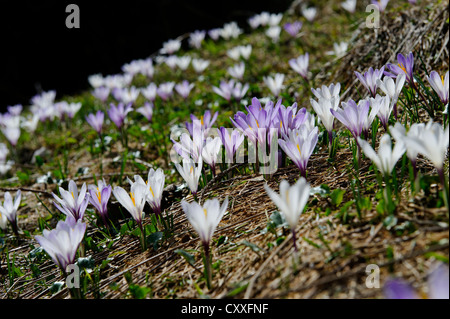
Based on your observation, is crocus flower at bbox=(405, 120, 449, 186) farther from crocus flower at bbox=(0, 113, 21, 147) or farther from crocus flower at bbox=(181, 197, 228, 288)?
crocus flower at bbox=(0, 113, 21, 147)

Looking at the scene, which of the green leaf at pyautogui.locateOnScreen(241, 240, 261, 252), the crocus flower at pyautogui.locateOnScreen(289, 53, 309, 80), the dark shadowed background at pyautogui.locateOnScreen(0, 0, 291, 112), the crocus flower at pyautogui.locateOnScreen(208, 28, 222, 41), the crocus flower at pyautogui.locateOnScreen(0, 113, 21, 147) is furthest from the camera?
the dark shadowed background at pyautogui.locateOnScreen(0, 0, 291, 112)

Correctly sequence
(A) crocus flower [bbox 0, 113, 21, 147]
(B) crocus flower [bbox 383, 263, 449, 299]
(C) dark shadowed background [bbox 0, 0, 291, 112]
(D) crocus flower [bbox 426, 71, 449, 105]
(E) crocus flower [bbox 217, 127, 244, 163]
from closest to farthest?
(B) crocus flower [bbox 383, 263, 449, 299] → (D) crocus flower [bbox 426, 71, 449, 105] → (E) crocus flower [bbox 217, 127, 244, 163] → (A) crocus flower [bbox 0, 113, 21, 147] → (C) dark shadowed background [bbox 0, 0, 291, 112]

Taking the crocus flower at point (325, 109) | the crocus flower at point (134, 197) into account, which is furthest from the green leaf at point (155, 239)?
the crocus flower at point (325, 109)

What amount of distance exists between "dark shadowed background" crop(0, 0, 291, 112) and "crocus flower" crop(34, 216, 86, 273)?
726cm

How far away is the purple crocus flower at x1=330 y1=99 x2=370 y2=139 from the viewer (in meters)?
1.54

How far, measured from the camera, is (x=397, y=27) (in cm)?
288

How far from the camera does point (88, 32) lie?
28.4ft

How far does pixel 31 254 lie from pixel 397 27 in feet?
9.26

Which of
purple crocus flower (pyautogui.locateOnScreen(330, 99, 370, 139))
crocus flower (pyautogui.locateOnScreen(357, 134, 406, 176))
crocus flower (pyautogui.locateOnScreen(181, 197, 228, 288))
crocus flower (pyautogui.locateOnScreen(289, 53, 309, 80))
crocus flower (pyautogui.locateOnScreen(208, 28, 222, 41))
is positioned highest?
crocus flower (pyautogui.locateOnScreen(208, 28, 222, 41))

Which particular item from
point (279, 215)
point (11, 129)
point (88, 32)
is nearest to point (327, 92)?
point (279, 215)

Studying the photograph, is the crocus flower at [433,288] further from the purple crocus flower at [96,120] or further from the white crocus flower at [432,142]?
the purple crocus flower at [96,120]

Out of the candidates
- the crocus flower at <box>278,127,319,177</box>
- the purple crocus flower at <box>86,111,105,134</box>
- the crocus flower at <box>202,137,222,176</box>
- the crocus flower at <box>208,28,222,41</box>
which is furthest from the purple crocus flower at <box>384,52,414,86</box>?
the crocus flower at <box>208,28,222,41</box>
